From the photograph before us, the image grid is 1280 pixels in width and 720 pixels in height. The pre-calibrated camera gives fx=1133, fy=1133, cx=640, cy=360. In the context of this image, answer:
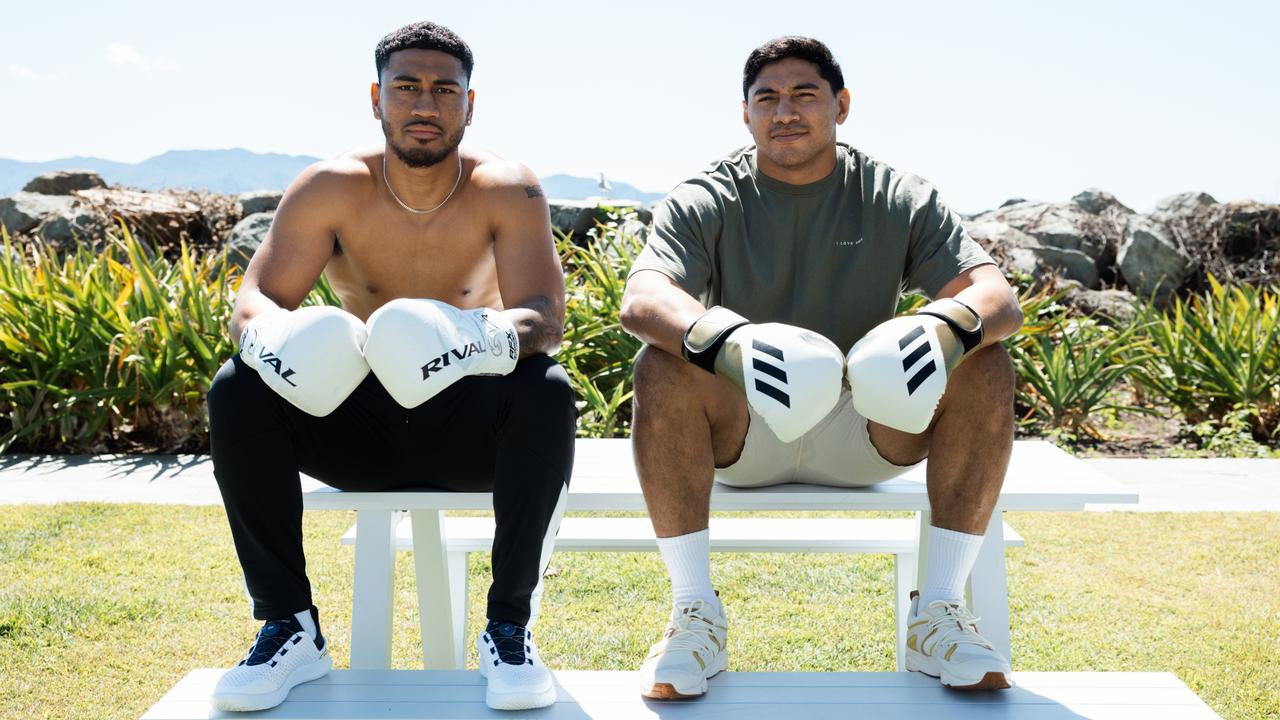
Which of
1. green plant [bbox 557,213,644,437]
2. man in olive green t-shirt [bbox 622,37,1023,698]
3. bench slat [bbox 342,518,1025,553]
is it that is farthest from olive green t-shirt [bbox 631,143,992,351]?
green plant [bbox 557,213,644,437]

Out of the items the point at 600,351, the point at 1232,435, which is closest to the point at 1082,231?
the point at 1232,435

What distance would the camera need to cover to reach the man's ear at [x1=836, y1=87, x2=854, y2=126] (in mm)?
2535

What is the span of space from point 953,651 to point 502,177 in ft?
4.68

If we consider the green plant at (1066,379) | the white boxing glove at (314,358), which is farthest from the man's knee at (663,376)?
the green plant at (1066,379)

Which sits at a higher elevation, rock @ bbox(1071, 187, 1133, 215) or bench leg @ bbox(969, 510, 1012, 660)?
rock @ bbox(1071, 187, 1133, 215)

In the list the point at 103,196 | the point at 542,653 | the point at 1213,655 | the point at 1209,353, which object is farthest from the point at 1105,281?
the point at 103,196

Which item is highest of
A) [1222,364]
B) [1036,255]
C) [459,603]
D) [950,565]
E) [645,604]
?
[1036,255]

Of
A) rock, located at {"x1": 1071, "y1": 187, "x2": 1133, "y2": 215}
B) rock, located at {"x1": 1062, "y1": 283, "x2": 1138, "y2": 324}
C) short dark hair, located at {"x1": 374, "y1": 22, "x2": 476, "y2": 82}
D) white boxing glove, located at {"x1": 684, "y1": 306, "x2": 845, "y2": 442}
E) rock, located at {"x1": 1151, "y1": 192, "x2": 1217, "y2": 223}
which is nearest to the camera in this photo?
white boxing glove, located at {"x1": 684, "y1": 306, "x2": 845, "y2": 442}

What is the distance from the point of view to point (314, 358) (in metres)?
1.96

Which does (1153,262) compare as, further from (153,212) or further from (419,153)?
(153,212)

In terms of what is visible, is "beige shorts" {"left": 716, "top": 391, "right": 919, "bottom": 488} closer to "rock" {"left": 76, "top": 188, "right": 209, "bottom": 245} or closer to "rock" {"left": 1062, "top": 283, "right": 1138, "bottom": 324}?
"rock" {"left": 1062, "top": 283, "right": 1138, "bottom": 324}

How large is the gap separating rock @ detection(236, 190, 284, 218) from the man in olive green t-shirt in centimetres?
940

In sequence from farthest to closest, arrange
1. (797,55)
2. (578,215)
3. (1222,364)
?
1. (578,215)
2. (1222,364)
3. (797,55)

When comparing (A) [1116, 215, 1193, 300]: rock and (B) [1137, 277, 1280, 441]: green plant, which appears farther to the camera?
(A) [1116, 215, 1193, 300]: rock
